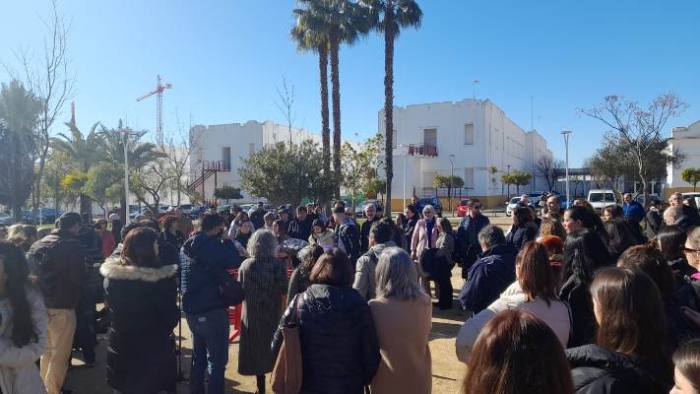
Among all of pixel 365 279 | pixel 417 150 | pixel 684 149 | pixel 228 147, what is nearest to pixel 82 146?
pixel 228 147

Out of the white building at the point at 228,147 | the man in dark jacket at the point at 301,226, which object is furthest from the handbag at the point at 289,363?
the white building at the point at 228,147

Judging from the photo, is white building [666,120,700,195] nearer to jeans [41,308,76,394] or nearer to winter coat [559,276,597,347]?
winter coat [559,276,597,347]

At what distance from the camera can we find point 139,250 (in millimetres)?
3732

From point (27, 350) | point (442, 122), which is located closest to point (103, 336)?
point (27, 350)

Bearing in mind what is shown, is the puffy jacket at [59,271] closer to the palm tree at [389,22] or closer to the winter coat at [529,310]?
the winter coat at [529,310]

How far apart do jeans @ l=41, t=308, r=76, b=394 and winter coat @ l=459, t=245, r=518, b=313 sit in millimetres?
3706

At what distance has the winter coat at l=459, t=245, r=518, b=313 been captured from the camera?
414 cm

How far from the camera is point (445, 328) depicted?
728 centimetres

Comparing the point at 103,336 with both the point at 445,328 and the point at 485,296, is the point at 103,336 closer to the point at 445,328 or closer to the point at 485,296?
the point at 445,328

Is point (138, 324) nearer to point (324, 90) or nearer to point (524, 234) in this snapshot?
point (524, 234)

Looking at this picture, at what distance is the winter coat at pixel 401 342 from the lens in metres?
3.24

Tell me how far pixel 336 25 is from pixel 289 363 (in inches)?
878

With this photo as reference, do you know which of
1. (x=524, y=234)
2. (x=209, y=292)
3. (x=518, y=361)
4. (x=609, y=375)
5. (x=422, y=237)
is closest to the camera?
(x=518, y=361)

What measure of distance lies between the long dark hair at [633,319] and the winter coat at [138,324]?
292 cm
